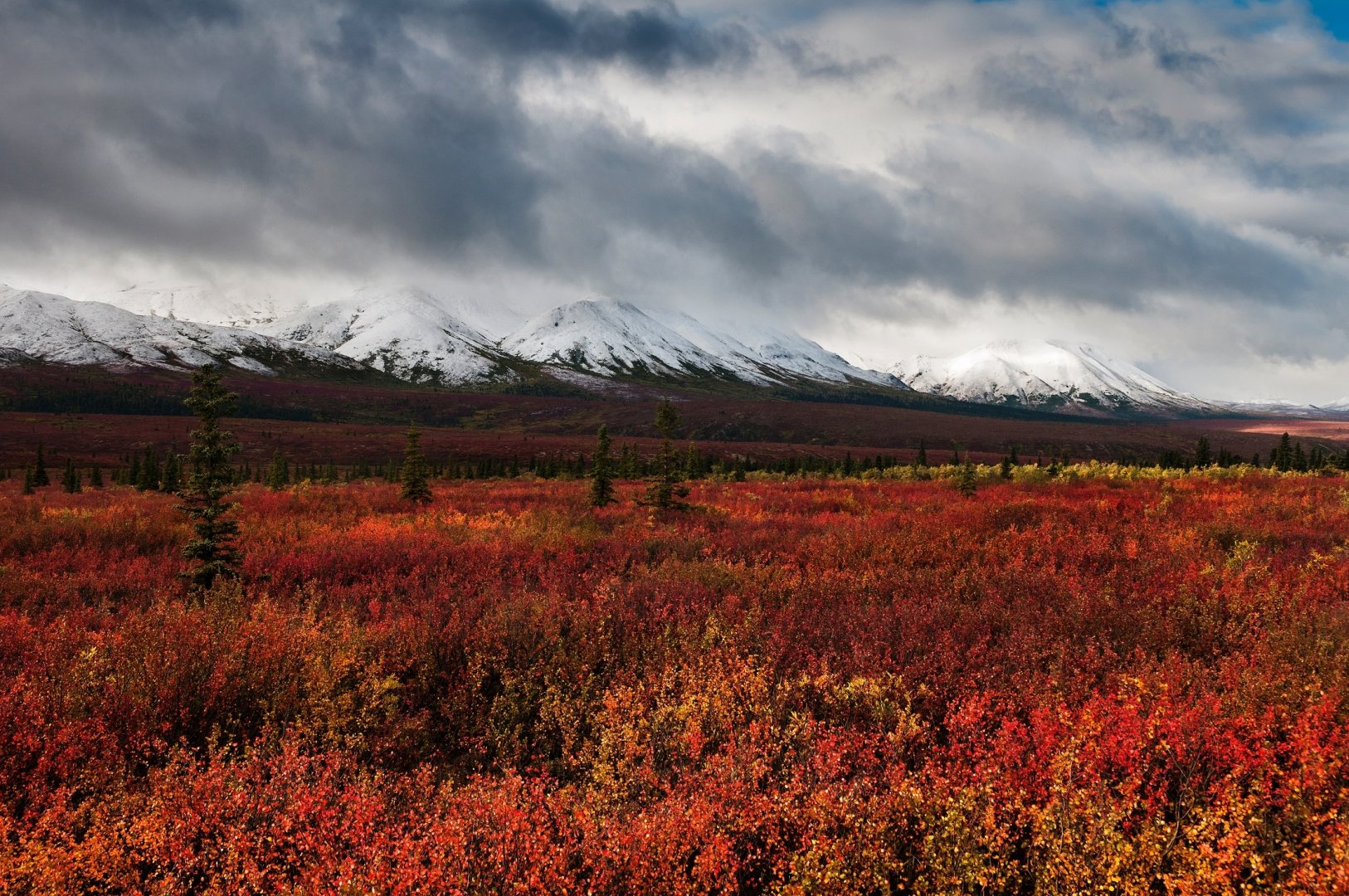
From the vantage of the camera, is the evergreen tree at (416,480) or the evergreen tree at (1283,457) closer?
the evergreen tree at (416,480)

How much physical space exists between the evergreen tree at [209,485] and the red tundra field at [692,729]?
63 cm

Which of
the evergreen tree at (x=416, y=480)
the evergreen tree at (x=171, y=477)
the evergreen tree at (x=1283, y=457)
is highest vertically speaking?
the evergreen tree at (x=1283, y=457)

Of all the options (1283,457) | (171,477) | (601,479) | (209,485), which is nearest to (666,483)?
(601,479)

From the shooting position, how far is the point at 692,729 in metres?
4.89

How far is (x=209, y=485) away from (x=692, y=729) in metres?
10.7

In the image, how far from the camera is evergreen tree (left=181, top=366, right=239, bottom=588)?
33.7 feet

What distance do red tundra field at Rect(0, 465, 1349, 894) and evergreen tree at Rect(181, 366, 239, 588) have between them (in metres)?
0.63

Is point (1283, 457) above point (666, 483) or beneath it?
above

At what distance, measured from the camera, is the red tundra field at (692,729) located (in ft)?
11.8

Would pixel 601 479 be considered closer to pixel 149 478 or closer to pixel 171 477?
pixel 171 477

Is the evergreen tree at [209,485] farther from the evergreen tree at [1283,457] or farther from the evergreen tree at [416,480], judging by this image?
the evergreen tree at [1283,457]

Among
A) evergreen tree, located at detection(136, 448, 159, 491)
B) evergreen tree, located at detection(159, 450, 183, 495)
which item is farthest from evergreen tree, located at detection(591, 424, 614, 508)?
evergreen tree, located at detection(136, 448, 159, 491)

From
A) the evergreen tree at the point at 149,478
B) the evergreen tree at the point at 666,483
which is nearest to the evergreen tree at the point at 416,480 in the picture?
the evergreen tree at the point at 666,483

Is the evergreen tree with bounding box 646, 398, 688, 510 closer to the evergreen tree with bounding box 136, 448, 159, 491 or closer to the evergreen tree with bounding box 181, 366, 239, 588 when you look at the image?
the evergreen tree with bounding box 181, 366, 239, 588
